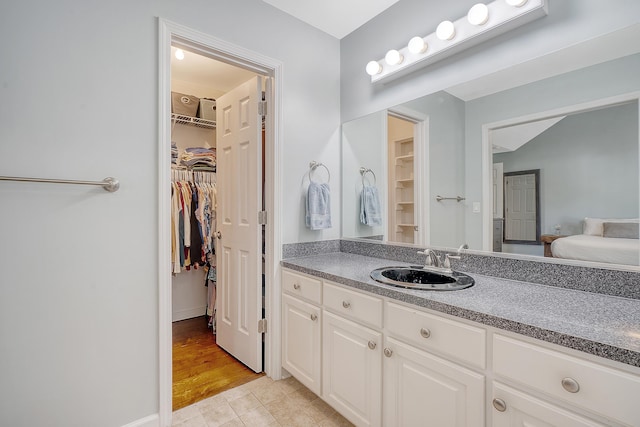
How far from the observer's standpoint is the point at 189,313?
10.7 ft

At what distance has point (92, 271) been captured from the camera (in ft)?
4.72

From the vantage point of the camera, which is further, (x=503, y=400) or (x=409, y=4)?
(x=409, y=4)

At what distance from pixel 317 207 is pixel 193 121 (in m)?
1.78

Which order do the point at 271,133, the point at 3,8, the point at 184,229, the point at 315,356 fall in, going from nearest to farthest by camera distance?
the point at 3,8 < the point at 315,356 < the point at 271,133 < the point at 184,229

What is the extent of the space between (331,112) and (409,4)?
85cm

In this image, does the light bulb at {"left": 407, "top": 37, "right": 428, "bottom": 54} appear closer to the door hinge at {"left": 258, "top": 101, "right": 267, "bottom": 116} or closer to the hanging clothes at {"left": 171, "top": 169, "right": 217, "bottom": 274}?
the door hinge at {"left": 258, "top": 101, "right": 267, "bottom": 116}

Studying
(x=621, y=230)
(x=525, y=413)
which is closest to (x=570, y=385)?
(x=525, y=413)

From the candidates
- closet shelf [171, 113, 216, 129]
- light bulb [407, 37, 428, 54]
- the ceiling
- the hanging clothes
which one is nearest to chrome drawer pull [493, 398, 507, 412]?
light bulb [407, 37, 428, 54]

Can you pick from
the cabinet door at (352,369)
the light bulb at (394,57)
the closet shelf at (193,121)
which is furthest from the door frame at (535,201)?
the closet shelf at (193,121)

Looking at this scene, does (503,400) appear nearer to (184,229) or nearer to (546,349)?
(546,349)

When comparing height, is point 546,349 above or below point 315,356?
above

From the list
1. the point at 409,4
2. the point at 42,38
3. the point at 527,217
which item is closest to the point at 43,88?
the point at 42,38

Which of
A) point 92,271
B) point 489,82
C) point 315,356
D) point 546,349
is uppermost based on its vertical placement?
point 489,82

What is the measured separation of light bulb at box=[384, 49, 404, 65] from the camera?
1.95 meters
